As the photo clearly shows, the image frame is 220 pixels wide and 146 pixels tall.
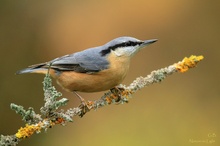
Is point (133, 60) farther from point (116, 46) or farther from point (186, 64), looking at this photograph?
point (186, 64)

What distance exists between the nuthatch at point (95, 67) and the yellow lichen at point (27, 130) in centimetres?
131

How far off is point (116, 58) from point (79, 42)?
3325 millimetres

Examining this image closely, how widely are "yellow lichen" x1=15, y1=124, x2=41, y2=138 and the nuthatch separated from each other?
131 cm

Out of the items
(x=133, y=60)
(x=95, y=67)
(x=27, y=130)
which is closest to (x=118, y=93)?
(x=95, y=67)

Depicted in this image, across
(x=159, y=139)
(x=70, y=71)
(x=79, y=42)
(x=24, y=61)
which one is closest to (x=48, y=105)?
(x=70, y=71)

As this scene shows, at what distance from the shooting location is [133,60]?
6.78m

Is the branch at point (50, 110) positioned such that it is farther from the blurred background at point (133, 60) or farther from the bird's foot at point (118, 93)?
the blurred background at point (133, 60)

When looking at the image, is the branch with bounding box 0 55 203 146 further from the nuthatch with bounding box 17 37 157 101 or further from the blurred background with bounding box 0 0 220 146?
the blurred background with bounding box 0 0 220 146

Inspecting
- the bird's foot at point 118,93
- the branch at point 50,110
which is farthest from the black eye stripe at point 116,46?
the branch at point 50,110

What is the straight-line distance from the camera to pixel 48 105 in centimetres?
249

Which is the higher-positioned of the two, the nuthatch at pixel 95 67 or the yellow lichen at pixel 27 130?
the nuthatch at pixel 95 67

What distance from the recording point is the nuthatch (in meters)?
3.72

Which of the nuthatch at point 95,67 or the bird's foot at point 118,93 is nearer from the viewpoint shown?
the bird's foot at point 118,93

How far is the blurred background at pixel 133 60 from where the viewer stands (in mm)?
5699
